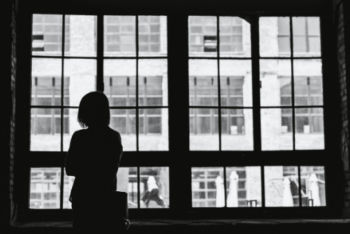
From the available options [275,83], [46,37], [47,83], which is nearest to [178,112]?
[275,83]

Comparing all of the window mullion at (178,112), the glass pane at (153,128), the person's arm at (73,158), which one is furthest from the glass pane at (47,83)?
the person's arm at (73,158)

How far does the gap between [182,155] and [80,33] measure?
141 centimetres

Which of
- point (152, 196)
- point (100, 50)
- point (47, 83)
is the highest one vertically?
point (100, 50)

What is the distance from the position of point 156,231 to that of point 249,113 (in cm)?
144

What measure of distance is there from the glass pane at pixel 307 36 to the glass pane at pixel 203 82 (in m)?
0.85

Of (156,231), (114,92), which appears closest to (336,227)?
(156,231)

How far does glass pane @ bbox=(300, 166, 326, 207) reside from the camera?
5.27 meters

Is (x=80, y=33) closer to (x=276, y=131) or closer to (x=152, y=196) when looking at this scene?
(x=152, y=196)

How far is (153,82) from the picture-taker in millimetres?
5469

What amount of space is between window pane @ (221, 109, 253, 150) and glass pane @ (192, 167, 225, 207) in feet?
1.06

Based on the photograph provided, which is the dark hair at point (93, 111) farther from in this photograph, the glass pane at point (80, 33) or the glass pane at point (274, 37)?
the glass pane at point (274, 37)

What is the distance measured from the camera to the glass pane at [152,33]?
5.40m

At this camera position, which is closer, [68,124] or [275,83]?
[68,124]

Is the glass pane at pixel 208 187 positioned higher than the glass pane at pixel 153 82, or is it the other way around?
the glass pane at pixel 153 82
